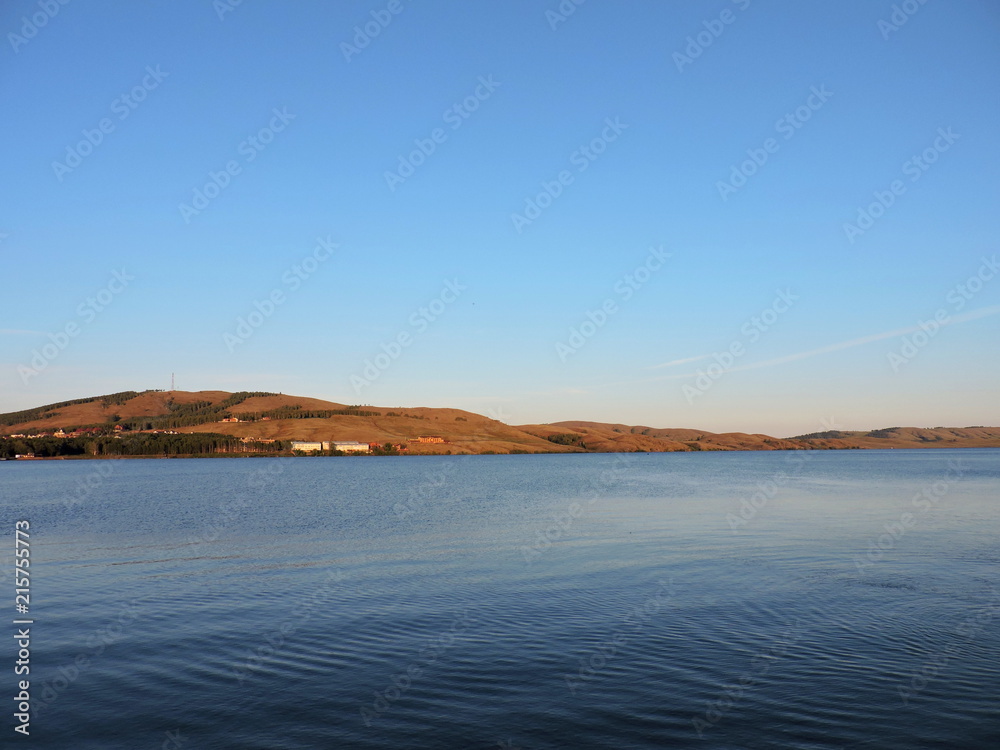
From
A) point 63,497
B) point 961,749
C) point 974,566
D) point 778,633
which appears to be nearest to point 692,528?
point 974,566

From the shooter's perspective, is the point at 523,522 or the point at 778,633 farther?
the point at 523,522

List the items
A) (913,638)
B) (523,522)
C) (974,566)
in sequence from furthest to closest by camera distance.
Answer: (523,522)
(974,566)
(913,638)

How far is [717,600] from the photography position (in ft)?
68.6

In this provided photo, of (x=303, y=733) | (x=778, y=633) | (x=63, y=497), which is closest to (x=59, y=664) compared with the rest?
(x=303, y=733)

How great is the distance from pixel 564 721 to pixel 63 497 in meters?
64.4

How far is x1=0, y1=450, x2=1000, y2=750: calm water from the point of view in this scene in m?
12.3

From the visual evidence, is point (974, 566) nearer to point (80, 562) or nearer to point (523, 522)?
point (523, 522)

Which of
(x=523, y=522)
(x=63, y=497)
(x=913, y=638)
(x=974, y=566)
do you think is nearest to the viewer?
(x=913, y=638)

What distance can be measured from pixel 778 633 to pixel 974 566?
1393 cm

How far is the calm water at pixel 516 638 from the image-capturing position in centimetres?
1229

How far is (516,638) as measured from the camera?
17281mm

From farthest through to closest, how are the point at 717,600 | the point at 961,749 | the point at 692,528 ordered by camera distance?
1. the point at 692,528
2. the point at 717,600
3. the point at 961,749

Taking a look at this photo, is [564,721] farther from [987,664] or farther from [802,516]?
[802,516]

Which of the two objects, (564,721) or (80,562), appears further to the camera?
(80,562)
